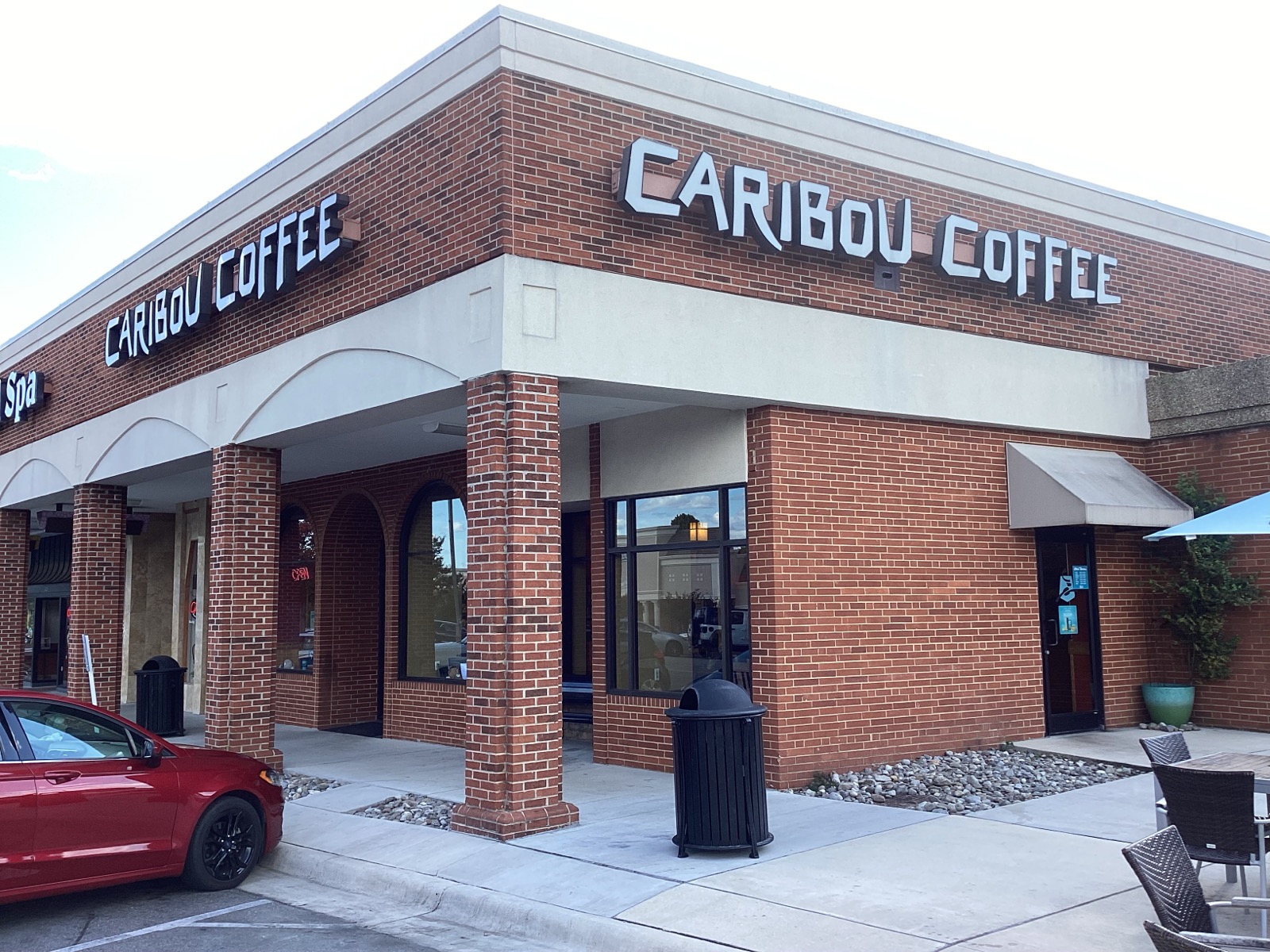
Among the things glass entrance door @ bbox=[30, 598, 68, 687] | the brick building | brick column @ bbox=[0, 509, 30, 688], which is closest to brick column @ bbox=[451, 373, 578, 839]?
the brick building

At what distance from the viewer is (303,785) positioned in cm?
1161

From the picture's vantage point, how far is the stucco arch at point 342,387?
10.2m

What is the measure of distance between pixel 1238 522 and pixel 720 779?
4268 millimetres

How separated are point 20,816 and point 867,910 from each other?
17.3 ft

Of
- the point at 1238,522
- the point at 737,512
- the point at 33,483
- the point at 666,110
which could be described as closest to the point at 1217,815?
the point at 1238,522

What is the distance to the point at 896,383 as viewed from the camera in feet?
38.7

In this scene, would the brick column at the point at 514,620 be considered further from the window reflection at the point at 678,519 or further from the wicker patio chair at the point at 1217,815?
the wicker patio chair at the point at 1217,815

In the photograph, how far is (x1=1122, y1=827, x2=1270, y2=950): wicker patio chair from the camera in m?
4.15

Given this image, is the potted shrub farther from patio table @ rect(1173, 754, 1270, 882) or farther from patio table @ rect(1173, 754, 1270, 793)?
patio table @ rect(1173, 754, 1270, 793)

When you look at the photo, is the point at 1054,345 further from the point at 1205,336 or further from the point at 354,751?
the point at 354,751

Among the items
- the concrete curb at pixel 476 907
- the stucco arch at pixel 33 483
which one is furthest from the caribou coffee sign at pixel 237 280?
the concrete curb at pixel 476 907

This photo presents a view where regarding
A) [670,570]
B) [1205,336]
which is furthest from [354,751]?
[1205,336]

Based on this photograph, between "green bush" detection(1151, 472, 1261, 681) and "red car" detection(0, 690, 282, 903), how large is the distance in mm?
10537

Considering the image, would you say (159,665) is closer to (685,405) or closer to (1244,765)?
(685,405)
